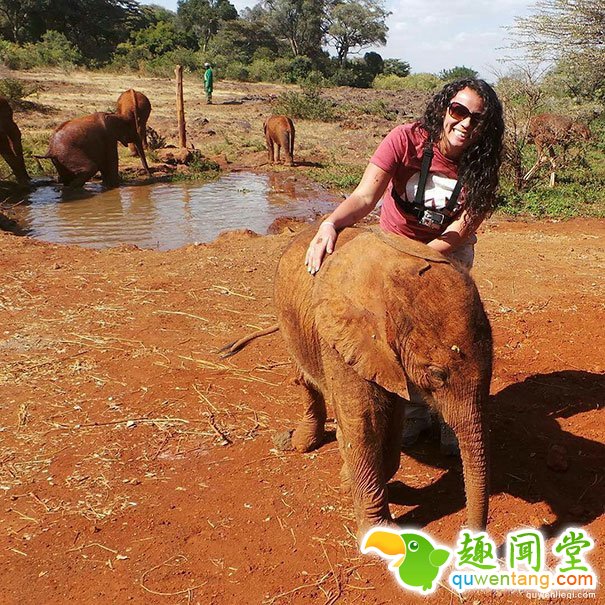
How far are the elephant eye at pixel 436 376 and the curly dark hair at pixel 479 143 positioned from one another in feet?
4.00

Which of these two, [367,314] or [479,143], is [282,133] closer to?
[479,143]

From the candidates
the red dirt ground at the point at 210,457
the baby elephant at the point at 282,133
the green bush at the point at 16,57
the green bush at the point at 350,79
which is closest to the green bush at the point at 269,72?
the green bush at the point at 350,79

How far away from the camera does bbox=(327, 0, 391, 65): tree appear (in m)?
62.0

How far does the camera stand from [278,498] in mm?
3705

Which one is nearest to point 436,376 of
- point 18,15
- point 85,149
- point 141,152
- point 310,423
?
point 310,423

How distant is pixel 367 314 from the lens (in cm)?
264

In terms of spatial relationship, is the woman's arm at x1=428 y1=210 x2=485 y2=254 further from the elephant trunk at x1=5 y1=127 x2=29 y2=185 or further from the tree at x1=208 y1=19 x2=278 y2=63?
the tree at x1=208 y1=19 x2=278 y2=63

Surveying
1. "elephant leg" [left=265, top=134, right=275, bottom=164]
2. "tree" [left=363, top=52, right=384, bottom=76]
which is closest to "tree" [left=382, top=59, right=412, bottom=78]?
"tree" [left=363, top=52, right=384, bottom=76]

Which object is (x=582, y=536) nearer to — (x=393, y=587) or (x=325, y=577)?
(x=393, y=587)

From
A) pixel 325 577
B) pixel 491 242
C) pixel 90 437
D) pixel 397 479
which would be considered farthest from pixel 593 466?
pixel 491 242

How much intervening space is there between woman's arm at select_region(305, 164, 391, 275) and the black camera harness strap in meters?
0.18

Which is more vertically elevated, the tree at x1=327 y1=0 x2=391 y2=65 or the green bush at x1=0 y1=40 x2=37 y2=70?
the tree at x1=327 y1=0 x2=391 y2=65

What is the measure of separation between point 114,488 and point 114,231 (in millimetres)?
8810

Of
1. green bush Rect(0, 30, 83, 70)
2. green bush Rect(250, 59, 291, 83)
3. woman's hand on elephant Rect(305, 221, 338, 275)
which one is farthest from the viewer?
green bush Rect(250, 59, 291, 83)
